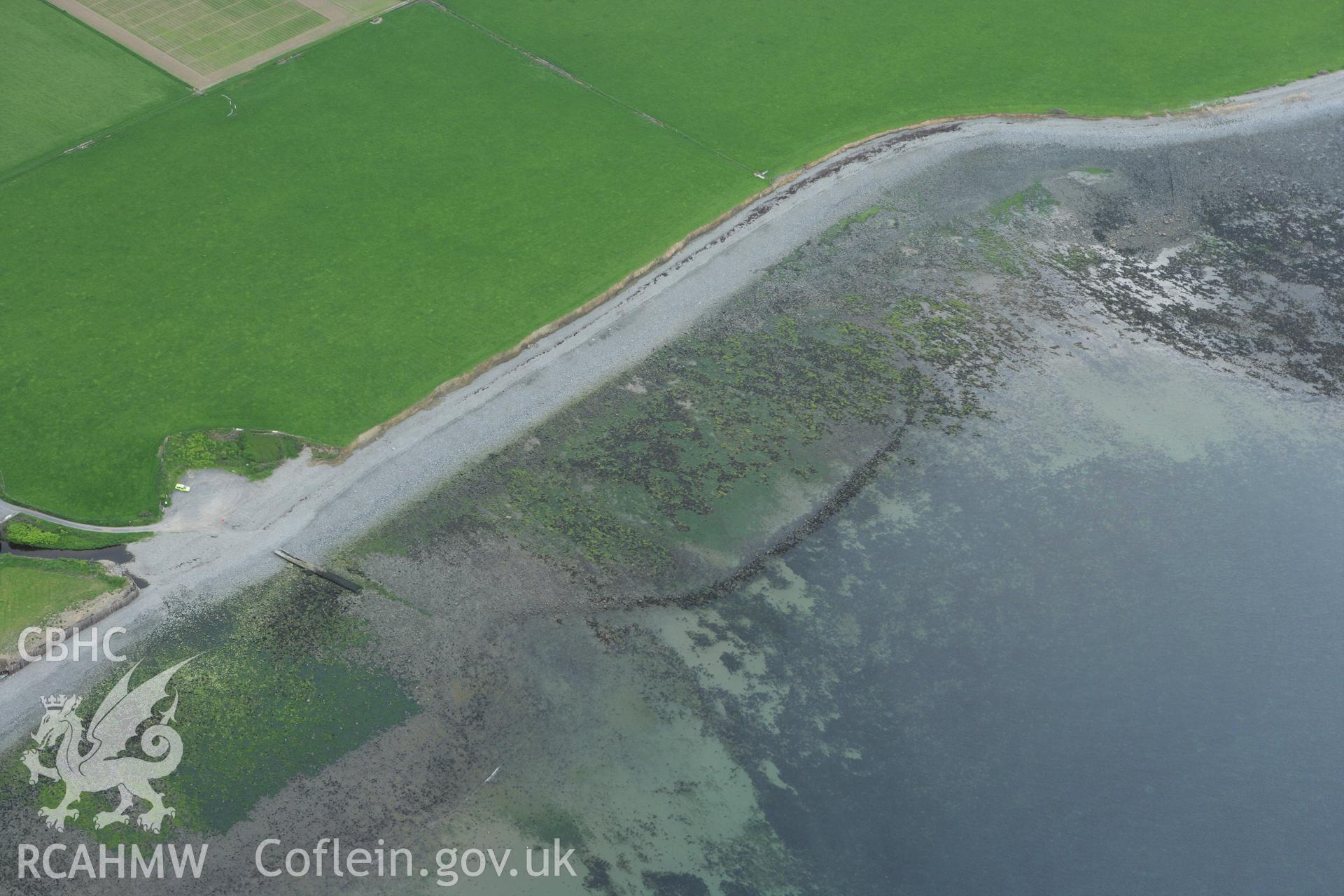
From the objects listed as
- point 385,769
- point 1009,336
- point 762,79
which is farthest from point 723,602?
point 762,79

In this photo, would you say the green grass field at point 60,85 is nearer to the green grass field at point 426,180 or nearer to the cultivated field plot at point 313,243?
the cultivated field plot at point 313,243

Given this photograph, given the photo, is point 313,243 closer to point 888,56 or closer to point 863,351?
point 863,351

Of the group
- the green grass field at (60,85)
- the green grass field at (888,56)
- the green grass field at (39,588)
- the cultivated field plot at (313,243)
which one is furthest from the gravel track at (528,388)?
the green grass field at (60,85)

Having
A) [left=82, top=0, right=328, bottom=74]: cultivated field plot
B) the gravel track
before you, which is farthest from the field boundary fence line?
[left=82, top=0, right=328, bottom=74]: cultivated field plot

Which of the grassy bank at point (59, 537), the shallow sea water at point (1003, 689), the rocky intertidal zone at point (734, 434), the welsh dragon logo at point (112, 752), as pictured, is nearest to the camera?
the welsh dragon logo at point (112, 752)

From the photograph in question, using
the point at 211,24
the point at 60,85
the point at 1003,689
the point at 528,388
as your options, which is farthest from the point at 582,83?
the point at 1003,689

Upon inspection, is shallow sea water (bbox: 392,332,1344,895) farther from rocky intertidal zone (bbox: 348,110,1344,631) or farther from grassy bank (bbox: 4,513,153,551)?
grassy bank (bbox: 4,513,153,551)
